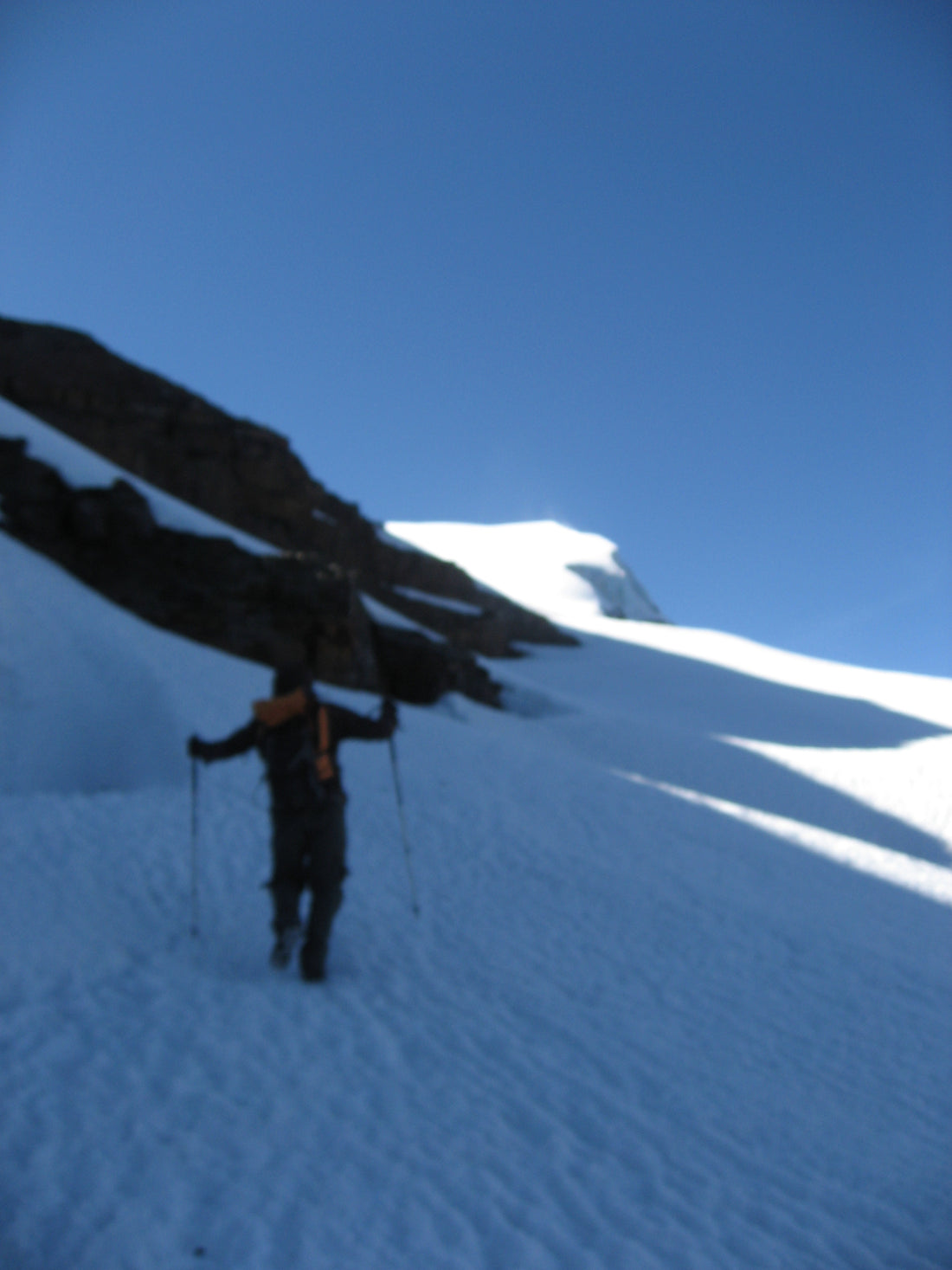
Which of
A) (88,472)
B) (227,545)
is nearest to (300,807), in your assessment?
(227,545)

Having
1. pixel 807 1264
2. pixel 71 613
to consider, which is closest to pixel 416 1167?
pixel 807 1264

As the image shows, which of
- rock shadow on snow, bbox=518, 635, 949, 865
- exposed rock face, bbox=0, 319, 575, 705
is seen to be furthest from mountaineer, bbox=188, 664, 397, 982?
rock shadow on snow, bbox=518, 635, 949, 865

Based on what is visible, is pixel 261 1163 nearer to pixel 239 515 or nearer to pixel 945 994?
pixel 945 994

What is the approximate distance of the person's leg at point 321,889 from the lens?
4938 millimetres

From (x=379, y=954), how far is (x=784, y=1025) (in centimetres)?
265

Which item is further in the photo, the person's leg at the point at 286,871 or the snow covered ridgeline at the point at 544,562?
the snow covered ridgeline at the point at 544,562

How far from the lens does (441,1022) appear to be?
4.74 meters

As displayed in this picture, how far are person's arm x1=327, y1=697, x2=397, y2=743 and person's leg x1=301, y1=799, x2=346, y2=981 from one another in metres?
0.43

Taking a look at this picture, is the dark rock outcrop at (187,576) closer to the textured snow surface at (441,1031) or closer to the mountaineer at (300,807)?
the textured snow surface at (441,1031)

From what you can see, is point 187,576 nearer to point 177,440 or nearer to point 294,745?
point 177,440

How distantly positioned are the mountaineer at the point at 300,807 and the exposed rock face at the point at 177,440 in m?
19.2

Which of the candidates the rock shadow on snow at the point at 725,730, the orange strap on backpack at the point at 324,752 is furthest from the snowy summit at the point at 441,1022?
the rock shadow on snow at the point at 725,730

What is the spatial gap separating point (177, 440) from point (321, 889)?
25.3 metres

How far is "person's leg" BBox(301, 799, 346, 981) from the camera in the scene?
4.94m
